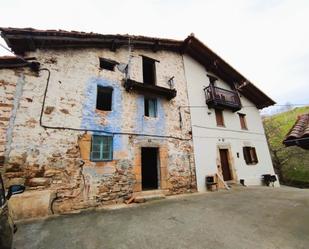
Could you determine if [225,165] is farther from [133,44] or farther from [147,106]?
[133,44]

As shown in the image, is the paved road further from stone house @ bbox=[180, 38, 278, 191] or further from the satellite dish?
the satellite dish

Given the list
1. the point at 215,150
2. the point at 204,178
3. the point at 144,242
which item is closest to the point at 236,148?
the point at 215,150

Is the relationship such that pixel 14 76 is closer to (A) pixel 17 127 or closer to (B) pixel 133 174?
(A) pixel 17 127

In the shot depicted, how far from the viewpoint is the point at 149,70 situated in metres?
10.4

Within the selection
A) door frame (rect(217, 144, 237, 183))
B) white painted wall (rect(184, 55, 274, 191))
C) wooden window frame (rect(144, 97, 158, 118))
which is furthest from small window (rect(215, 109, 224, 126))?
wooden window frame (rect(144, 97, 158, 118))

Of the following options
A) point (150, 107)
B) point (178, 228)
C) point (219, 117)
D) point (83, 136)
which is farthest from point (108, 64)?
point (219, 117)

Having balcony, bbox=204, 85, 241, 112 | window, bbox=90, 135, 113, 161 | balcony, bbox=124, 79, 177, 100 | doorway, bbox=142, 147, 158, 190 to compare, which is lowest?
doorway, bbox=142, 147, 158, 190

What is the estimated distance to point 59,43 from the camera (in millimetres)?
7203

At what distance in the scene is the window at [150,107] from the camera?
8773mm

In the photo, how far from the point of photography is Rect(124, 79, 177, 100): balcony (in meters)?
7.99

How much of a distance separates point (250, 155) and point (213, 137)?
3894 millimetres

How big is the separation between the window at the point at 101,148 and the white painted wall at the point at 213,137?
189 inches

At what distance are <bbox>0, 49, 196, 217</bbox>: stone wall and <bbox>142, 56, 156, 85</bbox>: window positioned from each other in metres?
0.52

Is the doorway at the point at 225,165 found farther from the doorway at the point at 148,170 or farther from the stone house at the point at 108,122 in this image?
the doorway at the point at 148,170
